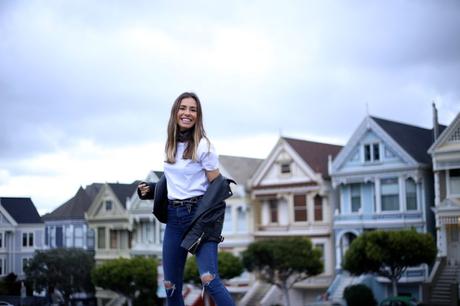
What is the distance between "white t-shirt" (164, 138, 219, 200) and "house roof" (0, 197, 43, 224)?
53.5 feet

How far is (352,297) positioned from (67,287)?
474 inches

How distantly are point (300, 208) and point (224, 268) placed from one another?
4.89 meters

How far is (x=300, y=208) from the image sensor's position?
34562 millimetres

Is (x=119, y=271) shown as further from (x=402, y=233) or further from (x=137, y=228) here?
(x=402, y=233)

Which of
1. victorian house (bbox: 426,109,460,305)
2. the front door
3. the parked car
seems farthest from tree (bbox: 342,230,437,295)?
the front door

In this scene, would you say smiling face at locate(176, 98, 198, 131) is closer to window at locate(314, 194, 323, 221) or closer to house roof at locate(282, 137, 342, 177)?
house roof at locate(282, 137, 342, 177)

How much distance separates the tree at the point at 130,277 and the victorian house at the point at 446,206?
1269 centimetres

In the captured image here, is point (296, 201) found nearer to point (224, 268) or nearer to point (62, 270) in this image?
point (224, 268)

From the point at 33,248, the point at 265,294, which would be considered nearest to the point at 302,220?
the point at 265,294

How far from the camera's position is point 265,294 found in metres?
34.4

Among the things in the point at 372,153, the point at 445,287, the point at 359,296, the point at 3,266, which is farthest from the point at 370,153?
the point at 3,266

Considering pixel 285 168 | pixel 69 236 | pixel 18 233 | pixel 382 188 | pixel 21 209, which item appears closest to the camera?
pixel 21 209

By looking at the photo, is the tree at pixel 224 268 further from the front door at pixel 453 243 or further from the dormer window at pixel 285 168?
the front door at pixel 453 243

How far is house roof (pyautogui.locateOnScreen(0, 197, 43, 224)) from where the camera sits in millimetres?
21766
